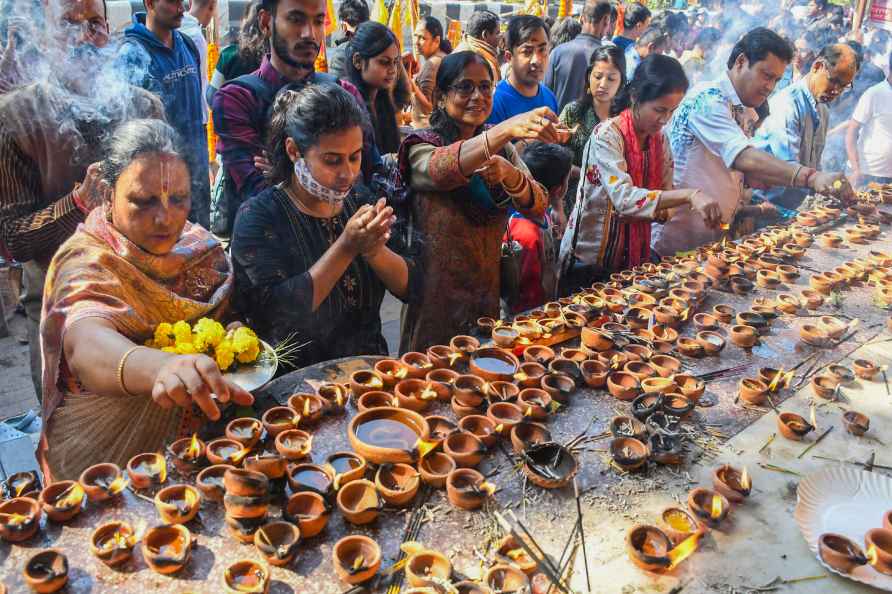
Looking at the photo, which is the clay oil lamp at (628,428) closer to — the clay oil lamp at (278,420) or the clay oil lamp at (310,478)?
the clay oil lamp at (310,478)

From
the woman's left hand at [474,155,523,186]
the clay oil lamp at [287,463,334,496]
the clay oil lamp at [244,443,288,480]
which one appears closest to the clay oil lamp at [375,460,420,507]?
the clay oil lamp at [287,463,334,496]

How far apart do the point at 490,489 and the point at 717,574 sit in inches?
23.4

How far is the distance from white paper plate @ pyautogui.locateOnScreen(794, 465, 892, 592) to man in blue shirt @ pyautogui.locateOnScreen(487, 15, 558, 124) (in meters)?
3.31

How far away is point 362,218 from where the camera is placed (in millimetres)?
2559

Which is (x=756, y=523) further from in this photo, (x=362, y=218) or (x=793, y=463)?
(x=362, y=218)

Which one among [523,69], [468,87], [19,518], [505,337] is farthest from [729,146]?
[19,518]

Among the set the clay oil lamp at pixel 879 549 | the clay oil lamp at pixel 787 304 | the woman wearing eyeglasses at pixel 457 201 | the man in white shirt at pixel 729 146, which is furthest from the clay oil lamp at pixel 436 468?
the man in white shirt at pixel 729 146

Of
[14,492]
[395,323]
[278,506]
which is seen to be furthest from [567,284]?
[14,492]

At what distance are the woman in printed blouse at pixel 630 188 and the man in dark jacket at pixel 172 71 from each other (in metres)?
2.31

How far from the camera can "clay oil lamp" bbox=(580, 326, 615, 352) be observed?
2648mm

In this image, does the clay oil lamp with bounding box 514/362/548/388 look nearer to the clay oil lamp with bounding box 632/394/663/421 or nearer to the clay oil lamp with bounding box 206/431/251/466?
the clay oil lamp with bounding box 632/394/663/421

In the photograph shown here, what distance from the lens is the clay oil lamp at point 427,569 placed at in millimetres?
1487

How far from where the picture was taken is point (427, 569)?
1.55m

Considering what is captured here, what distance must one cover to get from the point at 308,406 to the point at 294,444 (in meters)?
0.18
